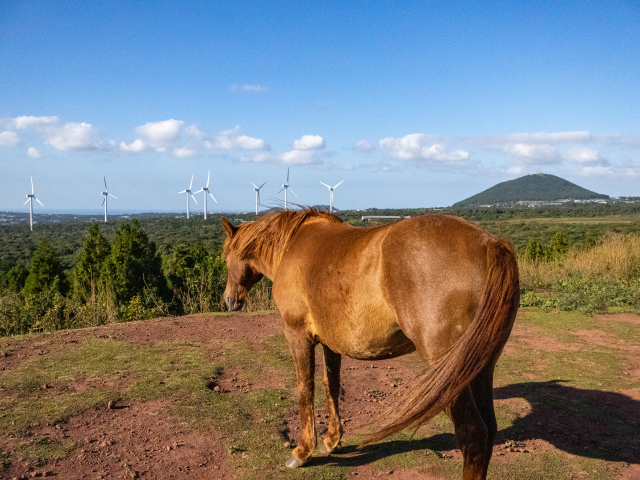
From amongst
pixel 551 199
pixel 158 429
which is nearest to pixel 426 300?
pixel 158 429

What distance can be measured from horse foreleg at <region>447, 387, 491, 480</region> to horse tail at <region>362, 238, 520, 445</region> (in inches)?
7.9

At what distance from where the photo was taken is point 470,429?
2.56m

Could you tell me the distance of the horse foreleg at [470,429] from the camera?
254cm

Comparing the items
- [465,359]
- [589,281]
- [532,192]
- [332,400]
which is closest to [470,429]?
[465,359]

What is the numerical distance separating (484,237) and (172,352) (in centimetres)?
527

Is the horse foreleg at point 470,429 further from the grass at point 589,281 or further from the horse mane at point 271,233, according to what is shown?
the grass at point 589,281

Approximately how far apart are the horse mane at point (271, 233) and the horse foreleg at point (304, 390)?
0.87 metres

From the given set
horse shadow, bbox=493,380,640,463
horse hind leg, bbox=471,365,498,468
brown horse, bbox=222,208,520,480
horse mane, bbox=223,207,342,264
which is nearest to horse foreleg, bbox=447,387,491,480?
brown horse, bbox=222,208,520,480

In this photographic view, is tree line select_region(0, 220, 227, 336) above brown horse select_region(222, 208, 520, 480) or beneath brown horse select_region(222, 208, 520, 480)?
beneath

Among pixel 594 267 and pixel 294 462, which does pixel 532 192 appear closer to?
pixel 594 267

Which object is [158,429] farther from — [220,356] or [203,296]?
[203,296]

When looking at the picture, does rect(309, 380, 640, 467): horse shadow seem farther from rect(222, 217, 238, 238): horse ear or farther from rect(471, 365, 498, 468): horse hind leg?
rect(222, 217, 238, 238): horse ear

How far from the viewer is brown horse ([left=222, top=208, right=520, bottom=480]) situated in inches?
94.1

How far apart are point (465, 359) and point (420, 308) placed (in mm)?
359
